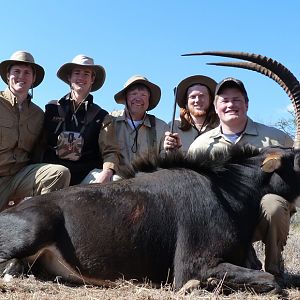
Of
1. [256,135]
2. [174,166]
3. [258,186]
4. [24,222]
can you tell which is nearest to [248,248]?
[258,186]

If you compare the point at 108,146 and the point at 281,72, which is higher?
the point at 281,72

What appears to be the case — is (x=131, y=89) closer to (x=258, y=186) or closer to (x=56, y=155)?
(x=56, y=155)

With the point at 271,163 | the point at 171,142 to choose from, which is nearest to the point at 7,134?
the point at 171,142

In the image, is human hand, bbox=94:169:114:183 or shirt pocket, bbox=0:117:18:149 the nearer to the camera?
human hand, bbox=94:169:114:183

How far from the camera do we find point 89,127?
670 centimetres

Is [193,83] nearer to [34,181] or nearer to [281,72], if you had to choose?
[281,72]

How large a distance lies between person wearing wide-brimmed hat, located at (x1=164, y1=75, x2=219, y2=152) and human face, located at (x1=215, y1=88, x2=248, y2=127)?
1.10 metres

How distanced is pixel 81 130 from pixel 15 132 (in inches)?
32.0

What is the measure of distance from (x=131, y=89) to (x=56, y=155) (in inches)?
53.3

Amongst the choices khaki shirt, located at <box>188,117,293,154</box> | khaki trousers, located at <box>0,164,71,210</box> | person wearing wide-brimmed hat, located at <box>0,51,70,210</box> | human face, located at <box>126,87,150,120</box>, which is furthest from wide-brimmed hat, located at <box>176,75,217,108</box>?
khaki trousers, located at <box>0,164,71,210</box>

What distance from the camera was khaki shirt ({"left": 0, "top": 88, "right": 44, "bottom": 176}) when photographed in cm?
657

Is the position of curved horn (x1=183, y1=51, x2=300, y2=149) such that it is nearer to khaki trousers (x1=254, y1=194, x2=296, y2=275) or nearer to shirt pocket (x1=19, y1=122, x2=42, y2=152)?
khaki trousers (x1=254, y1=194, x2=296, y2=275)

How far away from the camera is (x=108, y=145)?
670 centimetres

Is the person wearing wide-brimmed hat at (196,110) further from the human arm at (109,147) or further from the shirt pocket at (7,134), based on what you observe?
the shirt pocket at (7,134)
